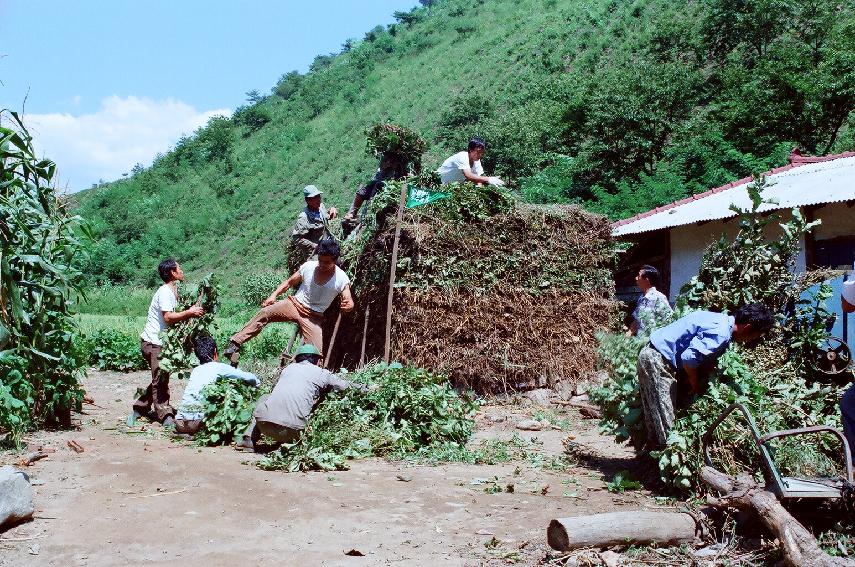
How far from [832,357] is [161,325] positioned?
690 cm

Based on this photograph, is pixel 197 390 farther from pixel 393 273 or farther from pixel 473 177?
pixel 473 177

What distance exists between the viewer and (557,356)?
1133cm

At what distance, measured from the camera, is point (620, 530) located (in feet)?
15.0

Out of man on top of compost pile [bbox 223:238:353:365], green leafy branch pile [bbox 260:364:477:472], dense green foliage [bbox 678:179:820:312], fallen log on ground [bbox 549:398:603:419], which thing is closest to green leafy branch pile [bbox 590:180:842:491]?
dense green foliage [bbox 678:179:820:312]

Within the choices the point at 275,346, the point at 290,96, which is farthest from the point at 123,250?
the point at 275,346

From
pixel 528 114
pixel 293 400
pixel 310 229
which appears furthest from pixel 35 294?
pixel 528 114

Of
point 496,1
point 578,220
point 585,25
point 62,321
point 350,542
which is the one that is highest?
point 496,1

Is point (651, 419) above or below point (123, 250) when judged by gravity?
below

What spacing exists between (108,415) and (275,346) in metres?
7.97

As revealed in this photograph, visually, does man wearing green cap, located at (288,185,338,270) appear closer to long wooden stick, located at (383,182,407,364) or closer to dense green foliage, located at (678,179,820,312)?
long wooden stick, located at (383,182,407,364)

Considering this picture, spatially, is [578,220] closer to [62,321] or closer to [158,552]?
[62,321]

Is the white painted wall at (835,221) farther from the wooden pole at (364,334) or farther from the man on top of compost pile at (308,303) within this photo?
the man on top of compost pile at (308,303)

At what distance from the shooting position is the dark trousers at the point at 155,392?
8852mm

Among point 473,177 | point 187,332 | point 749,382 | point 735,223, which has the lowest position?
point 749,382
